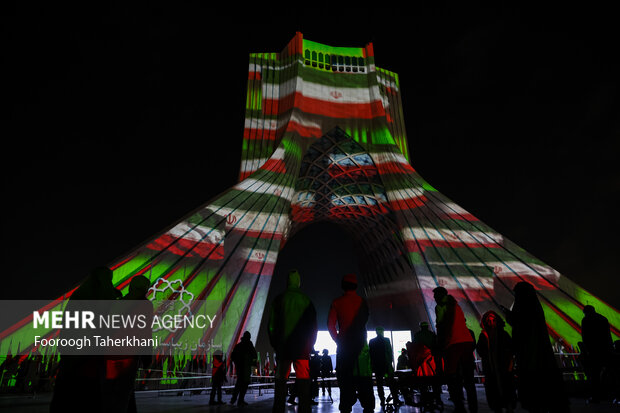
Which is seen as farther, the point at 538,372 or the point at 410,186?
the point at 410,186

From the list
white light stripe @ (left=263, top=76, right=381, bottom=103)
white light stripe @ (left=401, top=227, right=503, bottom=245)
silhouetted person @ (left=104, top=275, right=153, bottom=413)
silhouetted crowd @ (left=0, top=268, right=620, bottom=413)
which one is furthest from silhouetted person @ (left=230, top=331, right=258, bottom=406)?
white light stripe @ (left=263, top=76, right=381, bottom=103)

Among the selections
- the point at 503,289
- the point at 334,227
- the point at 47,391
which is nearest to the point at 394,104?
the point at 334,227

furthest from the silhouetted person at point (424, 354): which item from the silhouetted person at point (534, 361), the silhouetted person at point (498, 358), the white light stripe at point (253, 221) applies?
the white light stripe at point (253, 221)

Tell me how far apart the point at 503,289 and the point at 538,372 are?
11.3 metres

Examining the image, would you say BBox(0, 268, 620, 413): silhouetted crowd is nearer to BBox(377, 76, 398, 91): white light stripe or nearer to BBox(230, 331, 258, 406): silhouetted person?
BBox(230, 331, 258, 406): silhouetted person

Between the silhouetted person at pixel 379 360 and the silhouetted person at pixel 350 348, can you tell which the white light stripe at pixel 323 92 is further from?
the silhouetted person at pixel 350 348

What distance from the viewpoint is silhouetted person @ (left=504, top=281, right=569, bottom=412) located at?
2891 mm

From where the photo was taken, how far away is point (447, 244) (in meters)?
14.8

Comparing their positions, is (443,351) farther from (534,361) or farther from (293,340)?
(293,340)

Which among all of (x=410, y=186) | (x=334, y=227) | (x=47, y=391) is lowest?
(x=47, y=391)

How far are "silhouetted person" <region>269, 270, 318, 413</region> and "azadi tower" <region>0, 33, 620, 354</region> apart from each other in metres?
8.13

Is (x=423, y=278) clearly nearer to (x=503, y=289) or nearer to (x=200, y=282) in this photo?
(x=503, y=289)

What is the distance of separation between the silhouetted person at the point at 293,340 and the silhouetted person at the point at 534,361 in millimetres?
1765

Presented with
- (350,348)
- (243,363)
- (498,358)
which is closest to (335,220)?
(243,363)
